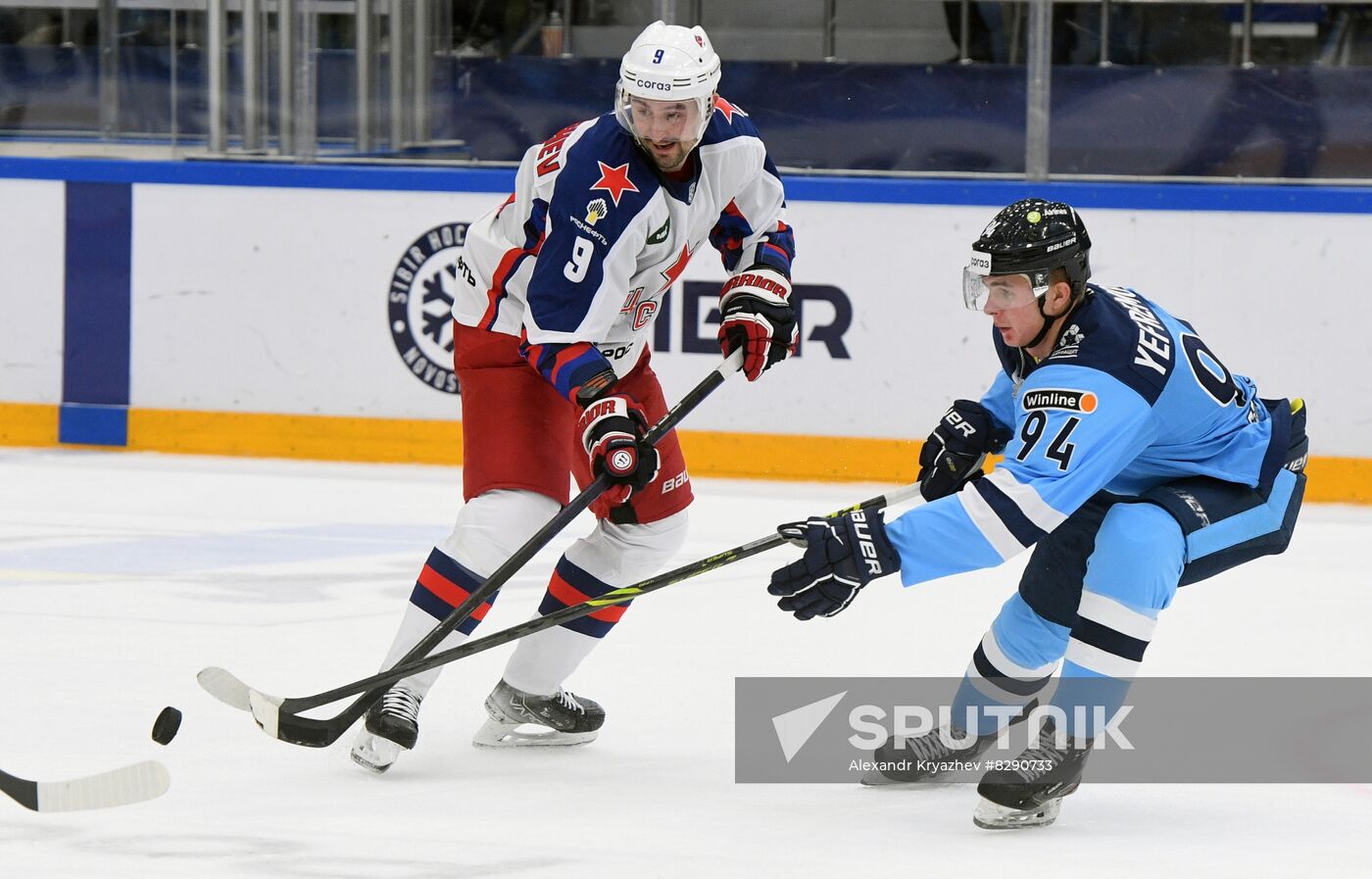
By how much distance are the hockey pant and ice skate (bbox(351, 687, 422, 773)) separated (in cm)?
7

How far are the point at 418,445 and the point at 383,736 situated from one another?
320 cm

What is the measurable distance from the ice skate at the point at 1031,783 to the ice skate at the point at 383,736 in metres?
0.86

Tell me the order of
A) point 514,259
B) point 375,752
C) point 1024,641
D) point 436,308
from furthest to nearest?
point 436,308, point 514,259, point 375,752, point 1024,641

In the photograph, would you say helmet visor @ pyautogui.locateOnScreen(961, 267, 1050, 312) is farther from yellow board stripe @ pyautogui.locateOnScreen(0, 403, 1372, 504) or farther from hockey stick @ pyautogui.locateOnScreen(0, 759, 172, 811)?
yellow board stripe @ pyautogui.locateOnScreen(0, 403, 1372, 504)

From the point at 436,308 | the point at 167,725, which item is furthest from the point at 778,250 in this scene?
the point at 436,308

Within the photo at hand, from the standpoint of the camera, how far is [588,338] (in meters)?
2.83

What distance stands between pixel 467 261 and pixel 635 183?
0.39 metres

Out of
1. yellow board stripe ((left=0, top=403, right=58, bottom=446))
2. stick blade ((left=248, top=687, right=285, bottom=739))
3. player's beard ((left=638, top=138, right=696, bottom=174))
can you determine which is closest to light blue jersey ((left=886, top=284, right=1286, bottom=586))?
player's beard ((left=638, top=138, right=696, bottom=174))

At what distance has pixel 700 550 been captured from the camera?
15.5 ft

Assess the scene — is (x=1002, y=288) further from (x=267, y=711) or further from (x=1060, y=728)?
(x=267, y=711)

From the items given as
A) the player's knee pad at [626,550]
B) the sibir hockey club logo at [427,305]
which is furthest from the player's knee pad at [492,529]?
the sibir hockey club logo at [427,305]

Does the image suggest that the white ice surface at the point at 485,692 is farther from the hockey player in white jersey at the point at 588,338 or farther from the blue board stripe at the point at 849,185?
the blue board stripe at the point at 849,185

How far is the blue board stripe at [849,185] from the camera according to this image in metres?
5.47

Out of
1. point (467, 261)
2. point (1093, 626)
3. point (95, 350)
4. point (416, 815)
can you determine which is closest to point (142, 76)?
point (95, 350)
